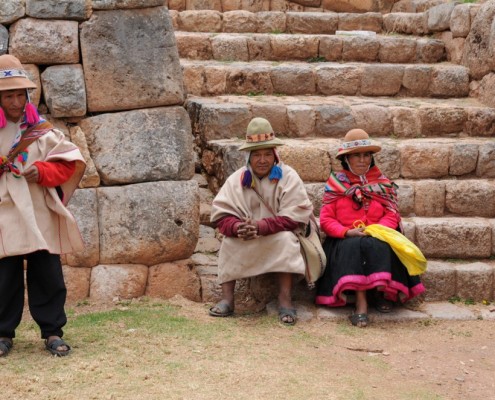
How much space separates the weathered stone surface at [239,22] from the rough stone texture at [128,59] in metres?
4.16

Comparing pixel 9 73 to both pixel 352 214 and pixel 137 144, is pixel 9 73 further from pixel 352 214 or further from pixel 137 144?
pixel 352 214

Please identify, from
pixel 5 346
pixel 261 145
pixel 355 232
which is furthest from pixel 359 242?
pixel 5 346

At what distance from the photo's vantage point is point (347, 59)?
8.73m

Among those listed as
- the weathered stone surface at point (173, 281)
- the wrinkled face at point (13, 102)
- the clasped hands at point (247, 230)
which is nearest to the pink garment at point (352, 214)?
the clasped hands at point (247, 230)

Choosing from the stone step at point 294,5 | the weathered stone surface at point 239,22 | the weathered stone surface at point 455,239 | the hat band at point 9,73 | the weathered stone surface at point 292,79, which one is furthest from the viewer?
the stone step at point 294,5

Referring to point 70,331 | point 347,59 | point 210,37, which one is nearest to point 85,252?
point 70,331

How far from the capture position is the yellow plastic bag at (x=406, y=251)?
205 inches

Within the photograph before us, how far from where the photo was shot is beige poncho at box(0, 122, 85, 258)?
4.23 metres

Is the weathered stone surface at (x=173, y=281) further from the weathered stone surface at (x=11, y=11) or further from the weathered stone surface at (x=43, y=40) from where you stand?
the weathered stone surface at (x=11, y=11)

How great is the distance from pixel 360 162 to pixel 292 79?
2.54 m

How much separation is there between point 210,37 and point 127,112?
3.38 metres

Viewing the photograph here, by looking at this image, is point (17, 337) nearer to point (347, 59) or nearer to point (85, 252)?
point (85, 252)

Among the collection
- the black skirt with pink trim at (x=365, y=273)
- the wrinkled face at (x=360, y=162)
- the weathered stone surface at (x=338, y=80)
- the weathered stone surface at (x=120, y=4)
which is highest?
the weathered stone surface at (x=120, y=4)

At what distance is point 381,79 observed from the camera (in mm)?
7973
